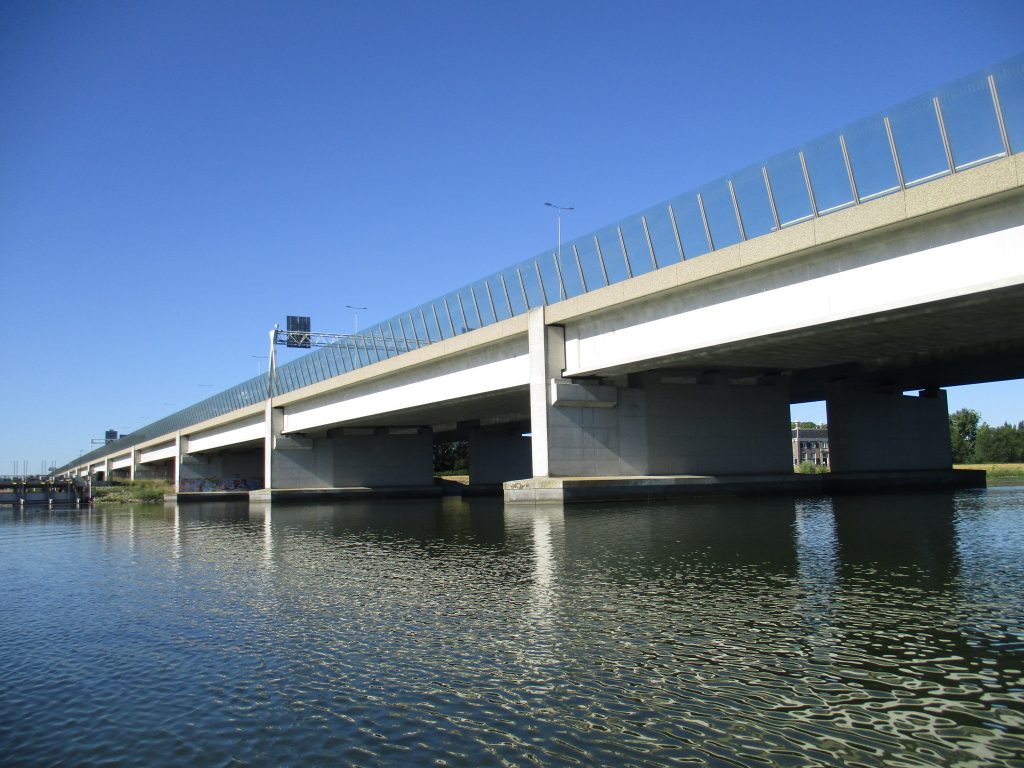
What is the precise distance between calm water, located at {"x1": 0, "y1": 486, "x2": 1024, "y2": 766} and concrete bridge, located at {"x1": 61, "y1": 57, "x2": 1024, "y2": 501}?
8669mm

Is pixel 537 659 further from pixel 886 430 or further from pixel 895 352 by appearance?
pixel 886 430

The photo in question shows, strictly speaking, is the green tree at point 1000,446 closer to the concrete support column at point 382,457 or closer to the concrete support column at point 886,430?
the concrete support column at point 886,430

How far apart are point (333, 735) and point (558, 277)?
30760 mm

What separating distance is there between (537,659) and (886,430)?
48.0m

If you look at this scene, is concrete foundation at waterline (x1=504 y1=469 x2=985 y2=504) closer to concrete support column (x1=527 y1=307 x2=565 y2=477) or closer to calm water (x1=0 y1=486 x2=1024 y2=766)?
concrete support column (x1=527 y1=307 x2=565 y2=477)

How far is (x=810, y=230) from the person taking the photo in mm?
24531

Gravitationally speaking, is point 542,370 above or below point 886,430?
above

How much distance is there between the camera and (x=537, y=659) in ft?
27.7

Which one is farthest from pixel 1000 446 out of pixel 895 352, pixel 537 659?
pixel 537 659

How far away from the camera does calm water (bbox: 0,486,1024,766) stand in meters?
6.04

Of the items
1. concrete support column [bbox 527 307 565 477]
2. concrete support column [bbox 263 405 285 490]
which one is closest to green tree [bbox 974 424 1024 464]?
concrete support column [bbox 263 405 285 490]

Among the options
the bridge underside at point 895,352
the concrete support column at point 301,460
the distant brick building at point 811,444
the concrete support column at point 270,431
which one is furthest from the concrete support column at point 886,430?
the distant brick building at point 811,444

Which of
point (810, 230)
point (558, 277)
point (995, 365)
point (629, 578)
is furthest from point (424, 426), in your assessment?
point (629, 578)

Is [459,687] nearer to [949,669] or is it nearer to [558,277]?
[949,669]
